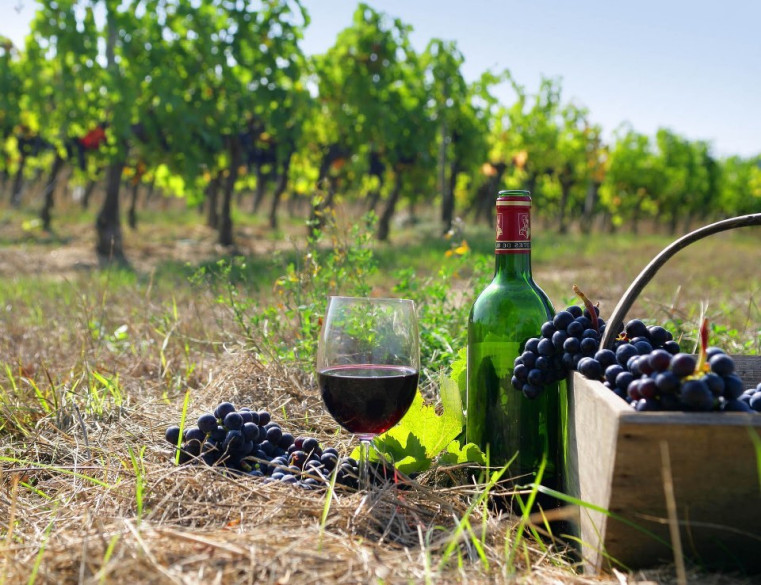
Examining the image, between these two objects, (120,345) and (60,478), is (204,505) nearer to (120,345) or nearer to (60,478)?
(60,478)

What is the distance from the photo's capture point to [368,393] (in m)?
1.57

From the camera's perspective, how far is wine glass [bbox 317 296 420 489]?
1585 mm

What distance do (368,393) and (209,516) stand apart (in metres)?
0.46

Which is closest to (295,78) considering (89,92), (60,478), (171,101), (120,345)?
(171,101)

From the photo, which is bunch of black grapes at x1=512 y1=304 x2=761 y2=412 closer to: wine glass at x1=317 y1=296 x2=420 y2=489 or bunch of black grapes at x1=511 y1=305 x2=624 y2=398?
bunch of black grapes at x1=511 y1=305 x2=624 y2=398

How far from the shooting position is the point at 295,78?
41.1 feet

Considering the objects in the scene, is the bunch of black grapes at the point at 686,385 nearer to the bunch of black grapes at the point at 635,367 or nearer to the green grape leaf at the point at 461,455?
the bunch of black grapes at the point at 635,367

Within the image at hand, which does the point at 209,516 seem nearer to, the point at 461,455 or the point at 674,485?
the point at 461,455

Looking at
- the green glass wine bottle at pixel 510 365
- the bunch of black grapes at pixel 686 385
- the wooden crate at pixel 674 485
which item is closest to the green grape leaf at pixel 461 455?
the green glass wine bottle at pixel 510 365

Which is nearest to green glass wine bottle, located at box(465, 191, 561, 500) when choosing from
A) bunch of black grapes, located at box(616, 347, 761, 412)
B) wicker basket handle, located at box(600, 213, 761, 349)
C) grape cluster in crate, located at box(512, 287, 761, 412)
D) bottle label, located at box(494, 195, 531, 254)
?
bottle label, located at box(494, 195, 531, 254)

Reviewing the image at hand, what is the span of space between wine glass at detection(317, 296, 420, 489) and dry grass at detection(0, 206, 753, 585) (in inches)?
A: 8.4

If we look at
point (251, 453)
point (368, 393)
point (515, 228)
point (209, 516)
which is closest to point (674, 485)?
point (368, 393)

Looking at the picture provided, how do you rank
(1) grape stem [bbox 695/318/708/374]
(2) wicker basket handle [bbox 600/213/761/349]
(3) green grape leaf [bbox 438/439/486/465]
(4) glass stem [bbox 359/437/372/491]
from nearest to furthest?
(1) grape stem [bbox 695/318/708/374] → (2) wicker basket handle [bbox 600/213/761/349] → (4) glass stem [bbox 359/437/372/491] → (3) green grape leaf [bbox 438/439/486/465]

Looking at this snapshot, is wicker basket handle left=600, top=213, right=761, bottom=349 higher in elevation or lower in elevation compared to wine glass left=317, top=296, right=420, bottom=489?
higher
